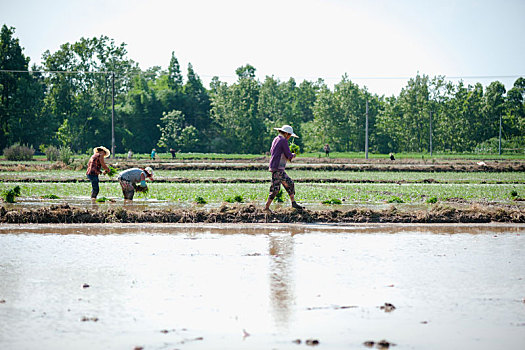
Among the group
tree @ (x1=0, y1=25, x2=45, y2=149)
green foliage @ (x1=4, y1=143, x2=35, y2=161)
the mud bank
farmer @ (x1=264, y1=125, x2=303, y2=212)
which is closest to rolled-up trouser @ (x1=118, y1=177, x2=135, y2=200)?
the mud bank

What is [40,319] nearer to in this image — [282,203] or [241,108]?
[282,203]

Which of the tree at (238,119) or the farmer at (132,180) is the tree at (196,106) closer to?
A: the tree at (238,119)

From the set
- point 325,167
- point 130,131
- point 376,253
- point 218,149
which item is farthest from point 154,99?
point 376,253

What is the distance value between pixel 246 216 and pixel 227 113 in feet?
265

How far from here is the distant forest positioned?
86.2 meters

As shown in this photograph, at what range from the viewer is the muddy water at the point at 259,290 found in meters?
5.86

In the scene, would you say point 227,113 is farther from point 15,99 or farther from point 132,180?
point 132,180

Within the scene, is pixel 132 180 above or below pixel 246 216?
above

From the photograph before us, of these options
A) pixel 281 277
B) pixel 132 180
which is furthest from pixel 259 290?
pixel 132 180

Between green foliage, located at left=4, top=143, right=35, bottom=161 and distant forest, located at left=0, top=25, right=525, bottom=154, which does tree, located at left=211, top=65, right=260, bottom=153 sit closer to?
distant forest, located at left=0, top=25, right=525, bottom=154

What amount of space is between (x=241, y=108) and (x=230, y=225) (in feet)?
267

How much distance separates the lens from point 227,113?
94.4m

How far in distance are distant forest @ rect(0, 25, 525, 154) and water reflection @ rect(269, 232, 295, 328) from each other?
72.8 m

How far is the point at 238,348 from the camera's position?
18.0 ft
